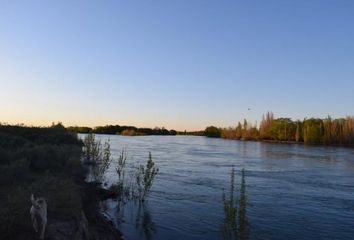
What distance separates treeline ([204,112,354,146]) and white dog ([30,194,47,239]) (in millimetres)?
112964

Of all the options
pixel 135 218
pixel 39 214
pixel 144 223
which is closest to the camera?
pixel 39 214

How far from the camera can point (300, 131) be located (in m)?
135

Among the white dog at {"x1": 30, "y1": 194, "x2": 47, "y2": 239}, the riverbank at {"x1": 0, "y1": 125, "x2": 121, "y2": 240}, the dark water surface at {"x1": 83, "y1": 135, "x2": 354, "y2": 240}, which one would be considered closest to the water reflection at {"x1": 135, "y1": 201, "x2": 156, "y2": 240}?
the dark water surface at {"x1": 83, "y1": 135, "x2": 354, "y2": 240}

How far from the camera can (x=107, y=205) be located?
19.6 m

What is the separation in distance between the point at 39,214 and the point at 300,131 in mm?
132471

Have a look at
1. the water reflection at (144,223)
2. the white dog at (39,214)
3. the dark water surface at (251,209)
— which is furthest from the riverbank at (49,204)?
the dark water surface at (251,209)

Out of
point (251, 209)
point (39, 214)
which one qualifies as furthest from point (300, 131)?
point (39, 214)

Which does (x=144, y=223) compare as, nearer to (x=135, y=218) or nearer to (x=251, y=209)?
(x=135, y=218)

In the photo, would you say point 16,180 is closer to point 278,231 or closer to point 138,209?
point 138,209

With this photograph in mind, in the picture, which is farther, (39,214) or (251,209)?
(251,209)

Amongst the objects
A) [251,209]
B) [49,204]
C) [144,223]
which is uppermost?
[49,204]

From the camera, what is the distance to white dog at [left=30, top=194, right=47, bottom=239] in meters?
9.14

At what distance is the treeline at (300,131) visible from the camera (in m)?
118

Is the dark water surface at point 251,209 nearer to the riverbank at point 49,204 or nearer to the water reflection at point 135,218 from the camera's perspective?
the water reflection at point 135,218
